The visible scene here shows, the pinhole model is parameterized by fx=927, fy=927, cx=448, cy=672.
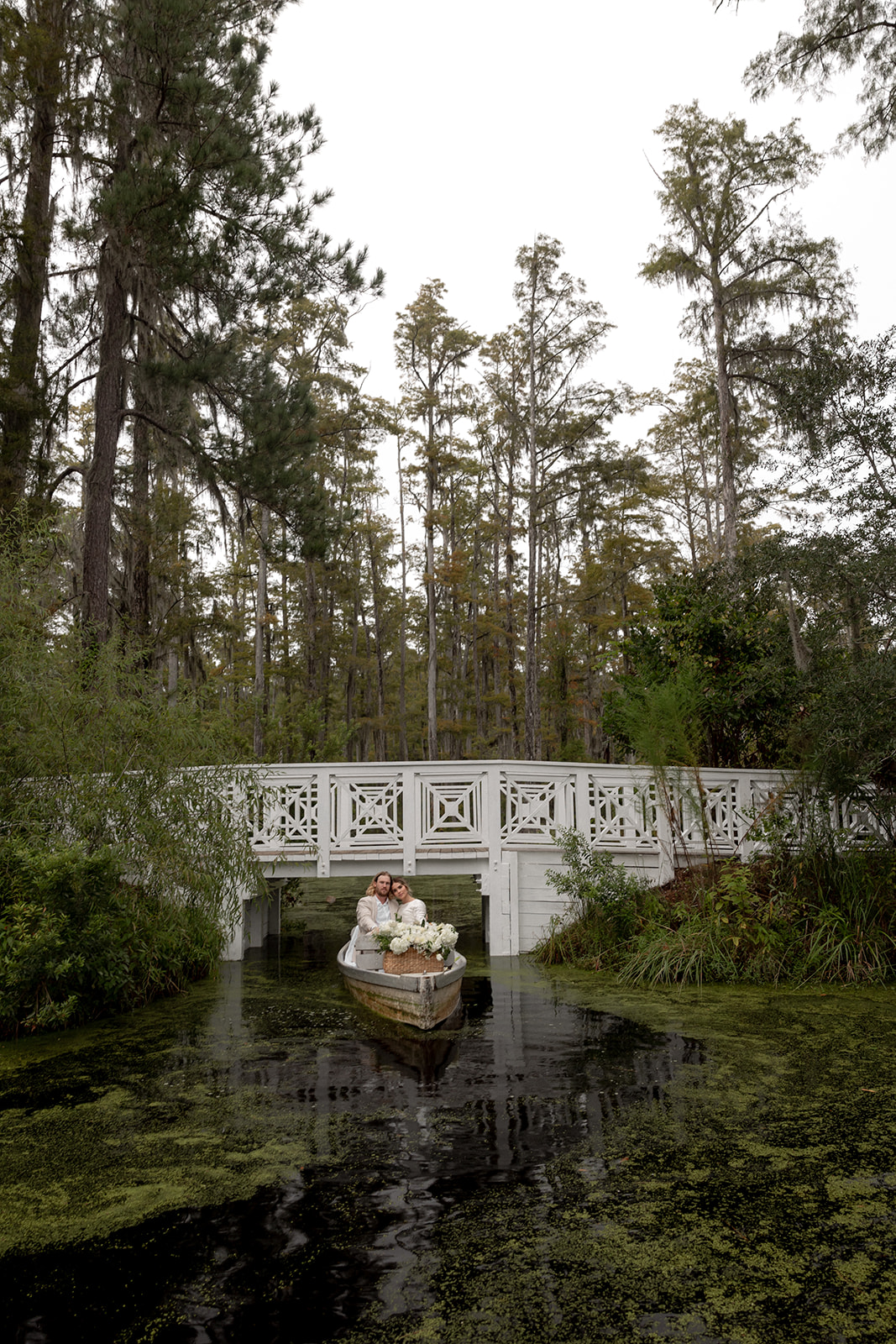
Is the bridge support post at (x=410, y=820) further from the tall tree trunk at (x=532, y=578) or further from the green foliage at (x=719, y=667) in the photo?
the tall tree trunk at (x=532, y=578)

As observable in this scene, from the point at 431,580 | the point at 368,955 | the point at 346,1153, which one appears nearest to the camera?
the point at 346,1153

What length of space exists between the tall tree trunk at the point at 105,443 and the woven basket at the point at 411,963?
7.03m

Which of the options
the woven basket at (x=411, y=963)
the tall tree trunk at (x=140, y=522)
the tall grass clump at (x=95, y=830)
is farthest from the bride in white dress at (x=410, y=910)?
the tall tree trunk at (x=140, y=522)

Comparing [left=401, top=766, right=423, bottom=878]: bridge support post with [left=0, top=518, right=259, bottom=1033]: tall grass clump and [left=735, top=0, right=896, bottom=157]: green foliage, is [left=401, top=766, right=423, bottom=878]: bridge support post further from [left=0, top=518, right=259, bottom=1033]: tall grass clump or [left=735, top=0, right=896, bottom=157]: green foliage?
[left=735, top=0, right=896, bottom=157]: green foliage

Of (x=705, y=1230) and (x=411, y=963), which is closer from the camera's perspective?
(x=705, y=1230)

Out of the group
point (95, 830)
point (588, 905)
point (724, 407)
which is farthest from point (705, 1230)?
point (724, 407)

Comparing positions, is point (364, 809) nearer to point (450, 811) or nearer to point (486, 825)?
point (450, 811)

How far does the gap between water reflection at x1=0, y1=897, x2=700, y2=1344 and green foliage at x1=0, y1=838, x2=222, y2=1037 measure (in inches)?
37.0

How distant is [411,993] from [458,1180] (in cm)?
333

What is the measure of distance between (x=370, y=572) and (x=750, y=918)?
29611mm

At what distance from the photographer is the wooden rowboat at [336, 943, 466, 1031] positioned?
25.7 feet

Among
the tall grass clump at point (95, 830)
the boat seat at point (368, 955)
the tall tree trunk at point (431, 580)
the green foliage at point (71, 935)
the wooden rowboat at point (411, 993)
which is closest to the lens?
the green foliage at point (71, 935)

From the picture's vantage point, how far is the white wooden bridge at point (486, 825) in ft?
37.7

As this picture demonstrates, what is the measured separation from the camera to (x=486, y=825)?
1162 cm
